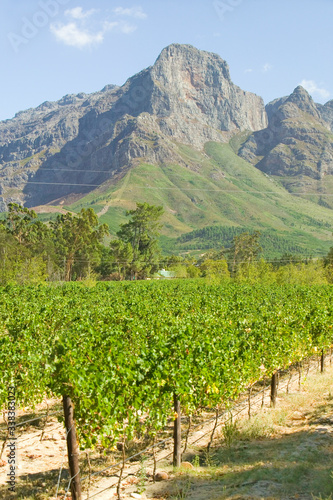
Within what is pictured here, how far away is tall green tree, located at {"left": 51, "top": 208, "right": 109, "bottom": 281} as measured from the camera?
262ft

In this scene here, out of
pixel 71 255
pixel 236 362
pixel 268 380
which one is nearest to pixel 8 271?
pixel 71 255

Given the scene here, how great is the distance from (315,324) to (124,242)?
75.2 meters

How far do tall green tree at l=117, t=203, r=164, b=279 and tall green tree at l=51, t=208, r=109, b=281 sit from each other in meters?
8.92

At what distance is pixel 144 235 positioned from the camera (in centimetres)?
9075

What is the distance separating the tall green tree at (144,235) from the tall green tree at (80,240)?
8.92m

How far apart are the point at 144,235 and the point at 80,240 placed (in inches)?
580

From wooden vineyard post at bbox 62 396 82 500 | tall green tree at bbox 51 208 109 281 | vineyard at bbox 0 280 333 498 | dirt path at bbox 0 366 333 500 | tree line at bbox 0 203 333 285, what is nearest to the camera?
wooden vineyard post at bbox 62 396 82 500

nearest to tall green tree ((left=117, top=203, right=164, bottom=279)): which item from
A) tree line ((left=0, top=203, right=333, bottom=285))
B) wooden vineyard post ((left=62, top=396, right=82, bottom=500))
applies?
tree line ((left=0, top=203, right=333, bottom=285))

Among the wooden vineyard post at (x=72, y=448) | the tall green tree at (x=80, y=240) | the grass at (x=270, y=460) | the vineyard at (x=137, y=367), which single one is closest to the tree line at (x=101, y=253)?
the tall green tree at (x=80, y=240)

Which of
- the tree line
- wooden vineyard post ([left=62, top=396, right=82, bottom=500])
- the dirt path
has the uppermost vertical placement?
the tree line

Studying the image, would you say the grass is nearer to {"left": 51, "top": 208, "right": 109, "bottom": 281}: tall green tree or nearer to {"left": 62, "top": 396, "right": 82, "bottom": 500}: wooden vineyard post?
{"left": 62, "top": 396, "right": 82, "bottom": 500}: wooden vineyard post

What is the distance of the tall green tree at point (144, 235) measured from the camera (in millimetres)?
89375

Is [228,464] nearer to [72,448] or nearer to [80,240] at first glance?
[72,448]

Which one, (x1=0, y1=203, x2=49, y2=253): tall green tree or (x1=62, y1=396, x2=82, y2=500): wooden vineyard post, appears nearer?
(x1=62, y1=396, x2=82, y2=500): wooden vineyard post
